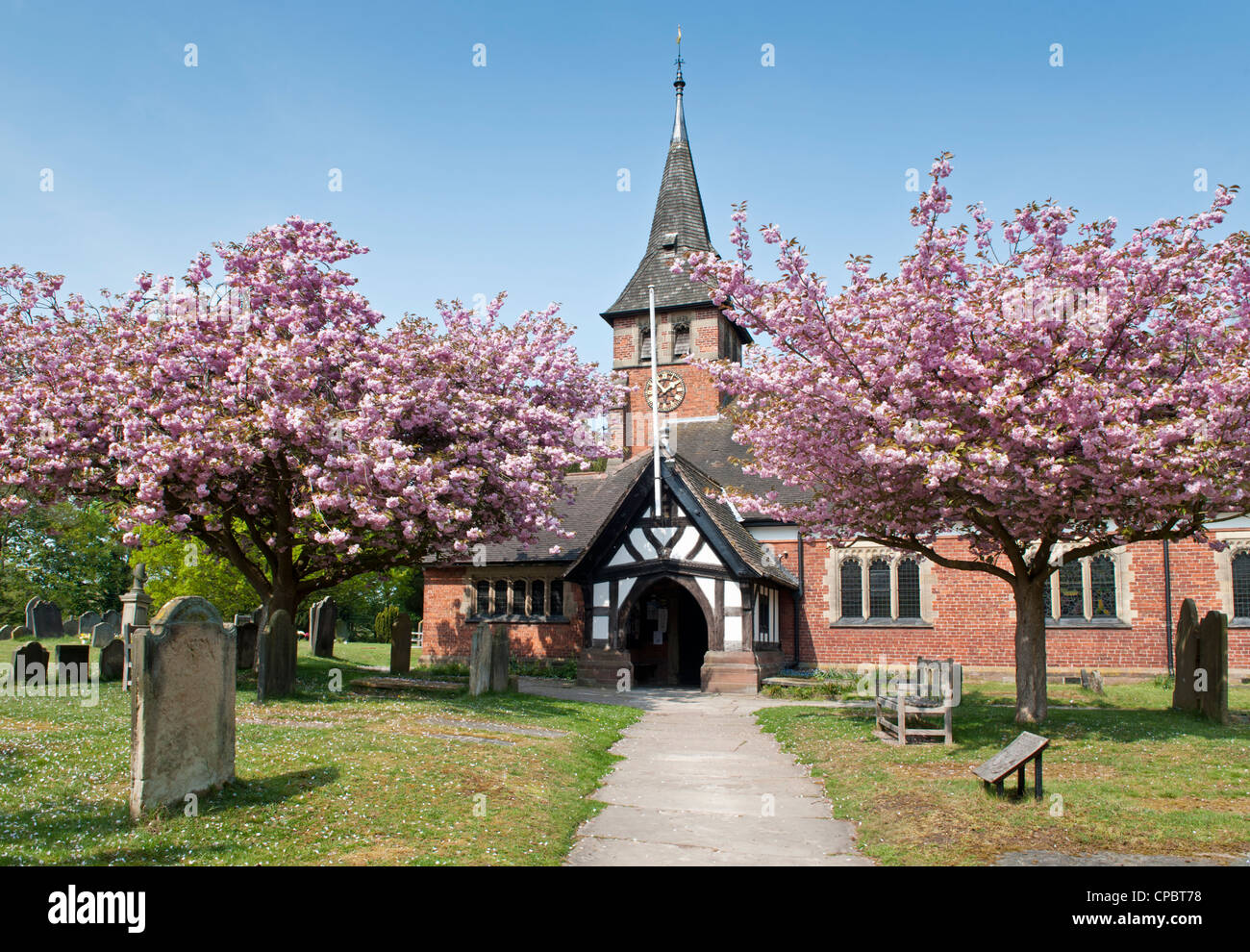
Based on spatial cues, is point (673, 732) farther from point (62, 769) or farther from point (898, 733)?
point (62, 769)

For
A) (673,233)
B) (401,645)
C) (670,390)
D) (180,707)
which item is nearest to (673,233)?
(673,233)

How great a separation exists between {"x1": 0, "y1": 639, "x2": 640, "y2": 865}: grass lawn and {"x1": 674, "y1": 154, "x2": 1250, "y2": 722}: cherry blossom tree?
19.5 ft

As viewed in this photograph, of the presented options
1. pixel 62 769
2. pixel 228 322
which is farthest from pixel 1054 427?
pixel 228 322

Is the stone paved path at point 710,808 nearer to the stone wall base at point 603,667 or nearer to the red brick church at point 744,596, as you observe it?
the stone wall base at point 603,667

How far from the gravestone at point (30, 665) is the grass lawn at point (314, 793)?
2866 millimetres

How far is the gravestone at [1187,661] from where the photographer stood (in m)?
16.7

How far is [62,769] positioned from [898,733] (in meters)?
10.9

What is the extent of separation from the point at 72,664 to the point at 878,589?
2098 cm

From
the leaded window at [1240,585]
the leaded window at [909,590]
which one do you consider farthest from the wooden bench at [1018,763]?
the leaded window at [1240,585]

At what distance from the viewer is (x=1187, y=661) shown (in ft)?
55.2

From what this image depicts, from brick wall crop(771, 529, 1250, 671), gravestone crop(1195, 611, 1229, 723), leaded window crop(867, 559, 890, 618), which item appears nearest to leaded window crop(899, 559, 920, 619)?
leaded window crop(867, 559, 890, 618)

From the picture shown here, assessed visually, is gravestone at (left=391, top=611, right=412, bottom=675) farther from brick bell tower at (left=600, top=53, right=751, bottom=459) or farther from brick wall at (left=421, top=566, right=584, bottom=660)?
brick bell tower at (left=600, top=53, right=751, bottom=459)

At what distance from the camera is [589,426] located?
22.0 m

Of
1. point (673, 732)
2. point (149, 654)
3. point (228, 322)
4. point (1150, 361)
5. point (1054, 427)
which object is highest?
point (228, 322)
